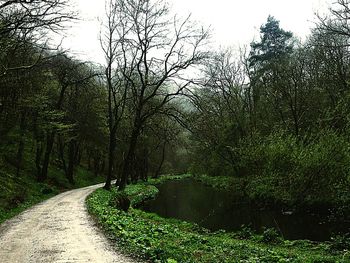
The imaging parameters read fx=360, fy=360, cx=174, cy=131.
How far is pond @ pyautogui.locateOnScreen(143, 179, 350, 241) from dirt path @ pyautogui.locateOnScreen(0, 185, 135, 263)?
8712mm

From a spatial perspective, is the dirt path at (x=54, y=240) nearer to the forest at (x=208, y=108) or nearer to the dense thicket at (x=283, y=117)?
the forest at (x=208, y=108)

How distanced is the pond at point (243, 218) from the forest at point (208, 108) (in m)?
1.12

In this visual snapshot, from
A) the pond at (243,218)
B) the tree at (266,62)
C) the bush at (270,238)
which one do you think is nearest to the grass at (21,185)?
the pond at (243,218)

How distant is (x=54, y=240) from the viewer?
11734mm

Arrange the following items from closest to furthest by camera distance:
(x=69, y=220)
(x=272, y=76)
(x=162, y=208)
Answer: (x=69, y=220)
(x=162, y=208)
(x=272, y=76)

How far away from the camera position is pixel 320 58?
31.3m

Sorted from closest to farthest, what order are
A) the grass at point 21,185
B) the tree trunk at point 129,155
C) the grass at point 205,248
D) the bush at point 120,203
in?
the grass at point 205,248, the grass at point 21,185, the bush at point 120,203, the tree trunk at point 129,155

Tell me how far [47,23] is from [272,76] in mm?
29518

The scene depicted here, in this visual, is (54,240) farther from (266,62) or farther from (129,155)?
(266,62)

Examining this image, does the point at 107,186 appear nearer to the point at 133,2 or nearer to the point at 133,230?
the point at 133,2

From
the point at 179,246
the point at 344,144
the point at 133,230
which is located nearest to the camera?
the point at 179,246

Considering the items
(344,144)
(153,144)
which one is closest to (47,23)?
(344,144)

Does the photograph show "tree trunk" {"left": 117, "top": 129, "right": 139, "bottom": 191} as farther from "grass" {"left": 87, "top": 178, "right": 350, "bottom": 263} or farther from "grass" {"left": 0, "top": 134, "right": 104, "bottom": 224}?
"grass" {"left": 87, "top": 178, "right": 350, "bottom": 263}

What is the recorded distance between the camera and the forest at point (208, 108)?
19.2m
